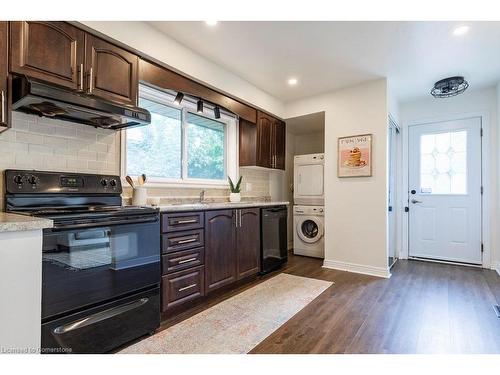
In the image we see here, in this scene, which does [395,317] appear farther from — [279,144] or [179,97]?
[179,97]

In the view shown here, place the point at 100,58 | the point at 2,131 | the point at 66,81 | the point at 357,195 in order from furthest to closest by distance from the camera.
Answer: the point at 357,195 < the point at 100,58 < the point at 66,81 < the point at 2,131

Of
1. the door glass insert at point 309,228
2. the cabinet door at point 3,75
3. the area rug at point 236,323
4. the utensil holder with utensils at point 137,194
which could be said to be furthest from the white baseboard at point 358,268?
the cabinet door at point 3,75

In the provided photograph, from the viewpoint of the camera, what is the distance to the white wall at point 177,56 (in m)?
2.12

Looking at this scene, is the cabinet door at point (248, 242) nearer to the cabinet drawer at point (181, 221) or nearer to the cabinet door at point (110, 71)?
the cabinet drawer at point (181, 221)

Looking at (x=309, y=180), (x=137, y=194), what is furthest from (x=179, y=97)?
(x=309, y=180)

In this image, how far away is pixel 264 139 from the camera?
3.93 metres

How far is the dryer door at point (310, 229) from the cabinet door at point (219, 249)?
1903mm

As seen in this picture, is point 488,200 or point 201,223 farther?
point 488,200

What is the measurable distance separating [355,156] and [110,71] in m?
2.98

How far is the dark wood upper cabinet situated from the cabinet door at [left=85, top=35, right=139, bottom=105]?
6.00 ft

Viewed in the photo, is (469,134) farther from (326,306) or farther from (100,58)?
(100,58)

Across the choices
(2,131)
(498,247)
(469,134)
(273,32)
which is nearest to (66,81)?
(2,131)

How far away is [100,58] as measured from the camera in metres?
2.04
